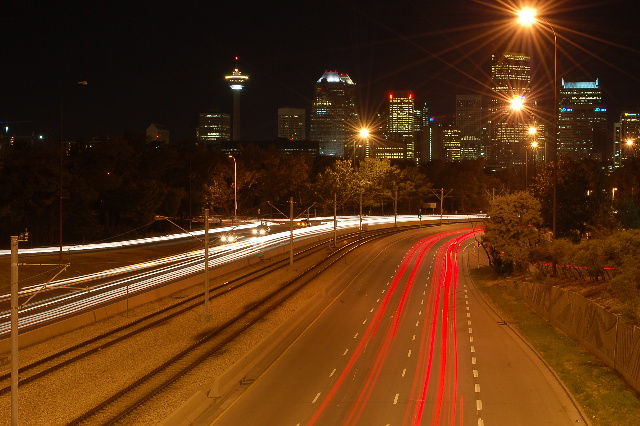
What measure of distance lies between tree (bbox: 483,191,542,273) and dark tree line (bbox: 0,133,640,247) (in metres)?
4.10

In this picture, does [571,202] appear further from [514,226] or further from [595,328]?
[595,328]

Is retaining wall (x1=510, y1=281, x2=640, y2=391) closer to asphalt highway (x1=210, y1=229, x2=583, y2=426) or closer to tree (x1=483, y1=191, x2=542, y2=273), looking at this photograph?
asphalt highway (x1=210, y1=229, x2=583, y2=426)

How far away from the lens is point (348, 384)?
2106 cm

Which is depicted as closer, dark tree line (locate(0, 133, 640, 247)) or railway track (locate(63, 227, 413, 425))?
railway track (locate(63, 227, 413, 425))

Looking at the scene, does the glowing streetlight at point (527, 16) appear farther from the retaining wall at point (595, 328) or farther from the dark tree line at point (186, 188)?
the dark tree line at point (186, 188)

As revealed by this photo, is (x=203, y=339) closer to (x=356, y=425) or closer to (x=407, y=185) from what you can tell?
(x=356, y=425)

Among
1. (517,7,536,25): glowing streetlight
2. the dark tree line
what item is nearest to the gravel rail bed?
the dark tree line

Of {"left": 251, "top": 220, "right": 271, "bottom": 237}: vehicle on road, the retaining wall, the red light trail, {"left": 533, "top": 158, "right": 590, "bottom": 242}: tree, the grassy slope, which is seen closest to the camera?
the grassy slope

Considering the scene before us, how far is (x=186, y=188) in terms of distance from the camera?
9281cm

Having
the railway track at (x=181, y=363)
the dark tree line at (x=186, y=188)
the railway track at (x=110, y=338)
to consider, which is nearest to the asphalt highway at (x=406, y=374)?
the railway track at (x=181, y=363)

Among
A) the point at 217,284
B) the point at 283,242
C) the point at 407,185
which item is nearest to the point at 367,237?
the point at 283,242

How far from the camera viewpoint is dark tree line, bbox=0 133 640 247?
162ft

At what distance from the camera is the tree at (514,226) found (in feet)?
141

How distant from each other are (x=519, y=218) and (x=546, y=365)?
22.5 metres
